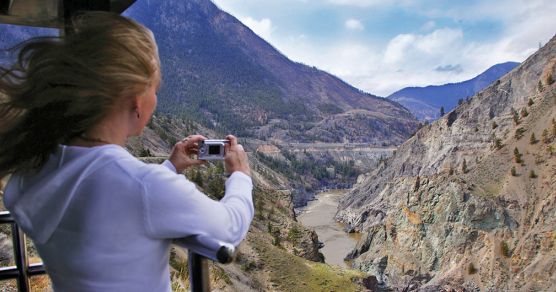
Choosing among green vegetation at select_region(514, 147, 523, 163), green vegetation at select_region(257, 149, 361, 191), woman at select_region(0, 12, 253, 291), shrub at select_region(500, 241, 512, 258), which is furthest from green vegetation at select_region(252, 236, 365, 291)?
green vegetation at select_region(257, 149, 361, 191)

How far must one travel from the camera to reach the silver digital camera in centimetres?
183

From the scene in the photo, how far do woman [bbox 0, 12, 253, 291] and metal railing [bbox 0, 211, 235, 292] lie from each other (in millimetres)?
40

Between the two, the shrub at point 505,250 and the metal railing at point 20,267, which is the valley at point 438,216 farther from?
the metal railing at point 20,267

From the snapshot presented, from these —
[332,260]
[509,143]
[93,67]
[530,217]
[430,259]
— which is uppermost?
[93,67]

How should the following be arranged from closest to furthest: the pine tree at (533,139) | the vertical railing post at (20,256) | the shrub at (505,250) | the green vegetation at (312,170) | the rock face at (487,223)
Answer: the vertical railing post at (20,256) < the rock face at (487,223) < the shrub at (505,250) < the pine tree at (533,139) < the green vegetation at (312,170)

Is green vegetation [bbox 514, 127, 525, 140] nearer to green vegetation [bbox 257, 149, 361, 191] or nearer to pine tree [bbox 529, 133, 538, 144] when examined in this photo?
pine tree [bbox 529, 133, 538, 144]

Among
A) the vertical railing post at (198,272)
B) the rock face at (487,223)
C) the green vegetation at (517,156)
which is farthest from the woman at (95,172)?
the green vegetation at (517,156)

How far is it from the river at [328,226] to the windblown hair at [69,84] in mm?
49863

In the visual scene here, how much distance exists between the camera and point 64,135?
1.47 metres

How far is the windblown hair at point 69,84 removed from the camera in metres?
1.43

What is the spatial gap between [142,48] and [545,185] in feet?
117

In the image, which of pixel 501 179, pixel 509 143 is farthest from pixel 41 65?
pixel 509 143

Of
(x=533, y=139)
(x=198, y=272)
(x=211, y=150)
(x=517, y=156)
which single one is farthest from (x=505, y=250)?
(x=198, y=272)

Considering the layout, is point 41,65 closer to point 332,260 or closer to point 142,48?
point 142,48
